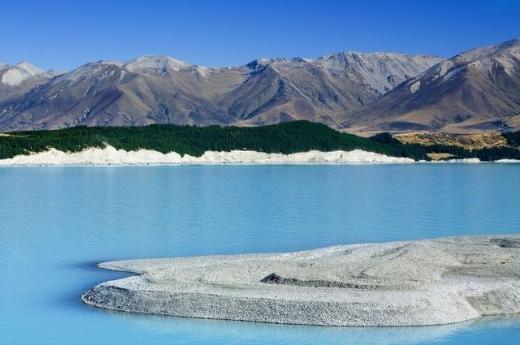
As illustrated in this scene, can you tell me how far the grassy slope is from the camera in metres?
156

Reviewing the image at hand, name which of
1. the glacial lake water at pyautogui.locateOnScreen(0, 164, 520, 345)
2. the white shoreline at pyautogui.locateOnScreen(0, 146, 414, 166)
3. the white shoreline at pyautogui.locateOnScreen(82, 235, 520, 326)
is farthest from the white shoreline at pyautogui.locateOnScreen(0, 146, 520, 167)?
the white shoreline at pyautogui.locateOnScreen(82, 235, 520, 326)

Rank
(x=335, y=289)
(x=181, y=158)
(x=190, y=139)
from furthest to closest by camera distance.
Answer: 1. (x=190, y=139)
2. (x=181, y=158)
3. (x=335, y=289)

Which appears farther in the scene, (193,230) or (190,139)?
(190,139)

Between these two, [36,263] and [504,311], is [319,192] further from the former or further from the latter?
[504,311]

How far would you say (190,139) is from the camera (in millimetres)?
183375

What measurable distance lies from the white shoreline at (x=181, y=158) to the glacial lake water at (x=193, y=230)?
172ft

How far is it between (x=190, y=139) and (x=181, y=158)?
1286 cm

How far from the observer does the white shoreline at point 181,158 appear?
152 meters

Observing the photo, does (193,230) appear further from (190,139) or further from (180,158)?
(190,139)

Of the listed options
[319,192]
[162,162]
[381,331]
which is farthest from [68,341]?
[162,162]

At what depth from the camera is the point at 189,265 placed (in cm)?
3456

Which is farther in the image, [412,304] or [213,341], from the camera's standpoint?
[412,304]

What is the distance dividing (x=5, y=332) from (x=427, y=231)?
101 feet

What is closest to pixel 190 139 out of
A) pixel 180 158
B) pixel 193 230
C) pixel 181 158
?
pixel 181 158
